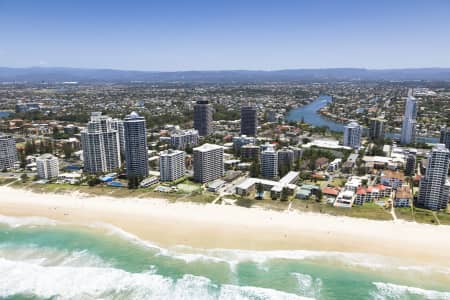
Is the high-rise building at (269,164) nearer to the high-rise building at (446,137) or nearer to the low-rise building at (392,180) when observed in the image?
the low-rise building at (392,180)

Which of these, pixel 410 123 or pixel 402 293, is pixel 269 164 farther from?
pixel 410 123

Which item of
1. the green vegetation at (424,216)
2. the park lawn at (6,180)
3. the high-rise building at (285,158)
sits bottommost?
the park lawn at (6,180)

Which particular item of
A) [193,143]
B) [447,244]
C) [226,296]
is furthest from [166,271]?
[193,143]

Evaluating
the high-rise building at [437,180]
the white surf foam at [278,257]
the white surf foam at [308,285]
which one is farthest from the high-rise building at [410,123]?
the white surf foam at [308,285]

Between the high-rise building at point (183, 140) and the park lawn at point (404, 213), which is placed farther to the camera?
the high-rise building at point (183, 140)

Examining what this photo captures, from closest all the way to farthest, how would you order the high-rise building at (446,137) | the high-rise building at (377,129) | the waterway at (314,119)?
the high-rise building at (446,137)
the high-rise building at (377,129)
the waterway at (314,119)

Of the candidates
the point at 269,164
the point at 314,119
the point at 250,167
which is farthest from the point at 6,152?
the point at 314,119
